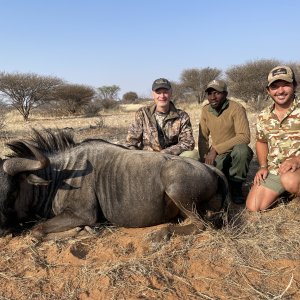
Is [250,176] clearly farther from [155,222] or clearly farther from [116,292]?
[116,292]

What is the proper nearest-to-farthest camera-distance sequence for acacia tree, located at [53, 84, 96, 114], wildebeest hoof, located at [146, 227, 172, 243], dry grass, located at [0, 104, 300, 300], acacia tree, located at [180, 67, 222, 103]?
dry grass, located at [0, 104, 300, 300] → wildebeest hoof, located at [146, 227, 172, 243] → acacia tree, located at [53, 84, 96, 114] → acacia tree, located at [180, 67, 222, 103]

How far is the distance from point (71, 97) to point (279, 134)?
22596 millimetres

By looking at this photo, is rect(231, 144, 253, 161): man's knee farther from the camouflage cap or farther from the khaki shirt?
the camouflage cap

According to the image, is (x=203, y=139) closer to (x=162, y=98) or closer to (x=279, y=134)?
(x=162, y=98)

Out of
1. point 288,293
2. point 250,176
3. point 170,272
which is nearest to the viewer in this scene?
point 288,293

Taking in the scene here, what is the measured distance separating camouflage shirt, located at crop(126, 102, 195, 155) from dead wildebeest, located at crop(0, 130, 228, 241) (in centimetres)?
107

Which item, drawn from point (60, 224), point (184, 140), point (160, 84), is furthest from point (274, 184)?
point (60, 224)

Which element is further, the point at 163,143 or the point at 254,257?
the point at 163,143

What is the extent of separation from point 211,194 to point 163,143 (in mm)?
1432

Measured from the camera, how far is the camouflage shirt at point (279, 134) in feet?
13.4

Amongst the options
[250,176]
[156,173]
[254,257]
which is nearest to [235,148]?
[250,176]

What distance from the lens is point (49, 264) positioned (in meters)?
2.97

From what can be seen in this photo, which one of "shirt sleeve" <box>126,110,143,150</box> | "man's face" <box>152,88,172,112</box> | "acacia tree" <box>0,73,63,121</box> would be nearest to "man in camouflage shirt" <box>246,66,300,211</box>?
"man's face" <box>152,88,172,112</box>

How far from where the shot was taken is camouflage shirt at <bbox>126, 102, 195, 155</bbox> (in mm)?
4906
